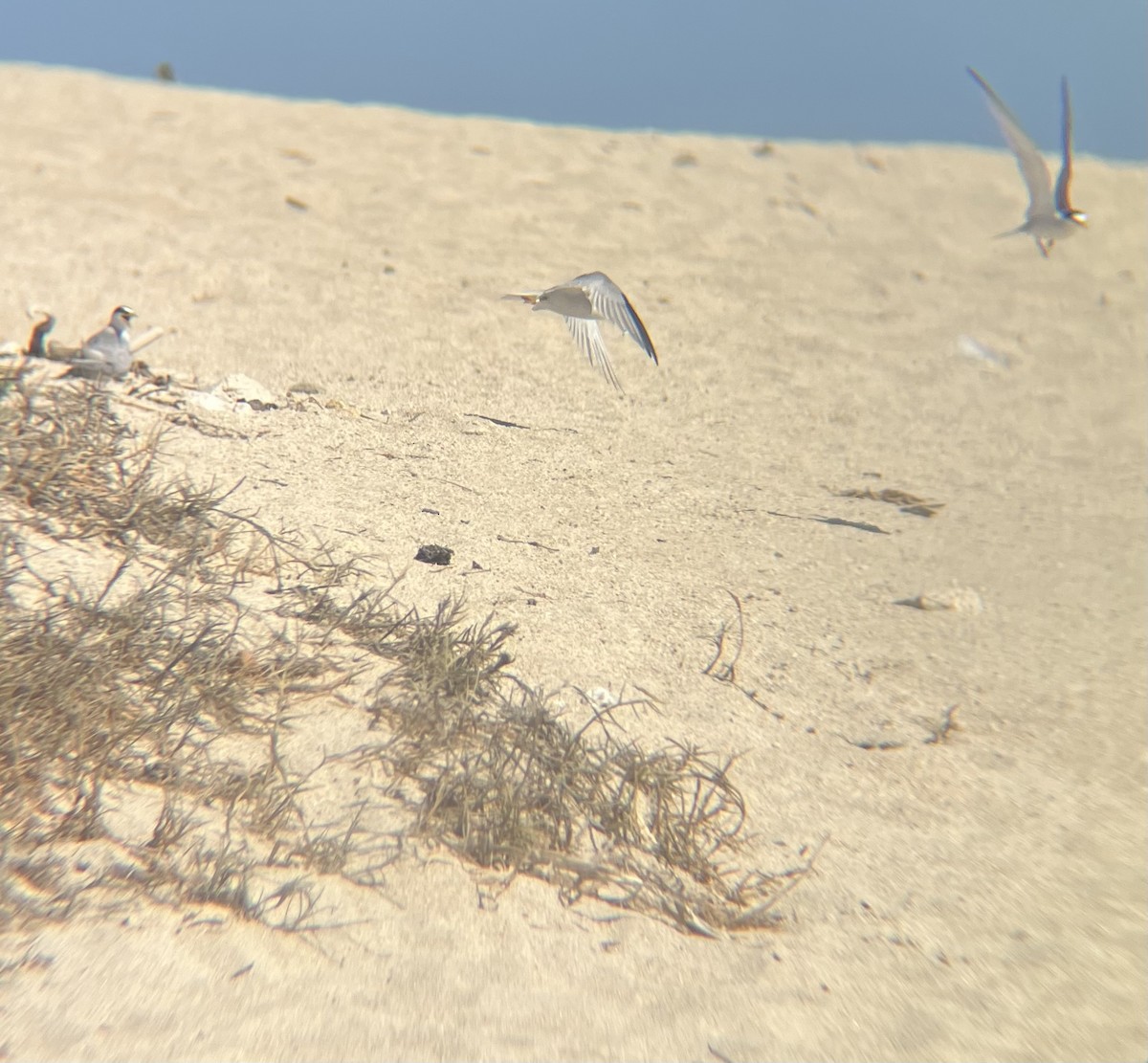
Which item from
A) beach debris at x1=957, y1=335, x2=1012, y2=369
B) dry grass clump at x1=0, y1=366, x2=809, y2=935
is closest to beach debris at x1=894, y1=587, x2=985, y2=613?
dry grass clump at x1=0, y1=366, x2=809, y2=935

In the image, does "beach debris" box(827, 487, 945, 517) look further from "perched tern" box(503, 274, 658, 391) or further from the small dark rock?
the small dark rock

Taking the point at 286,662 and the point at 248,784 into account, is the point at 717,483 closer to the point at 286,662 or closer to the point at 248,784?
the point at 286,662

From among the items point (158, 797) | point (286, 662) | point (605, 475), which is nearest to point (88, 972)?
point (158, 797)

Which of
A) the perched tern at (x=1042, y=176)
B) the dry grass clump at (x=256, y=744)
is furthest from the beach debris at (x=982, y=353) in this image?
the dry grass clump at (x=256, y=744)

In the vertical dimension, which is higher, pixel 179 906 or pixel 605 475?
pixel 605 475

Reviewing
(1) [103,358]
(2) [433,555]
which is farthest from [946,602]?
(1) [103,358]

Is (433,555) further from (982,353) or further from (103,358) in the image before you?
(982,353)

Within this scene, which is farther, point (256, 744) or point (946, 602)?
point (946, 602)
